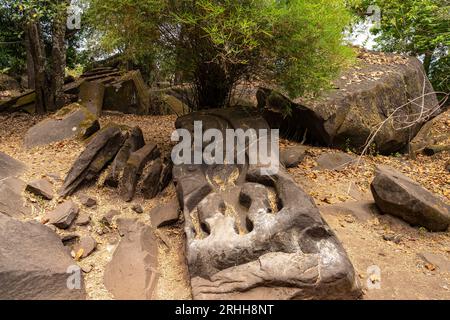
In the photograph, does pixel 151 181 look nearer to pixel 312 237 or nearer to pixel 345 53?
pixel 312 237

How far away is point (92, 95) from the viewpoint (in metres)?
9.39

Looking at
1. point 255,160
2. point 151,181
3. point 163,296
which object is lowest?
point 163,296

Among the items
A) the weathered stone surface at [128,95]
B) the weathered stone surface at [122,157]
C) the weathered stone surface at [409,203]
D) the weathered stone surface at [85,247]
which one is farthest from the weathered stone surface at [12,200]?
the weathered stone surface at [128,95]

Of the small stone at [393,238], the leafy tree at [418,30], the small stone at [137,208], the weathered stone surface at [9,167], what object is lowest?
the small stone at [393,238]

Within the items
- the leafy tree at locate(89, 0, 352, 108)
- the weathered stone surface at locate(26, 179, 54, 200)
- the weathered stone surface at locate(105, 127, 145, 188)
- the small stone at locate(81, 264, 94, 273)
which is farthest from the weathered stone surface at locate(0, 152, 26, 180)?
the leafy tree at locate(89, 0, 352, 108)

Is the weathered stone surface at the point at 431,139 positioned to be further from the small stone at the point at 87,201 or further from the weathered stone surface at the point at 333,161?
the small stone at the point at 87,201

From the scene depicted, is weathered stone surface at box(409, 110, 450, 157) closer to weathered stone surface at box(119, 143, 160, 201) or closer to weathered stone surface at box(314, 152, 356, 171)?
weathered stone surface at box(314, 152, 356, 171)

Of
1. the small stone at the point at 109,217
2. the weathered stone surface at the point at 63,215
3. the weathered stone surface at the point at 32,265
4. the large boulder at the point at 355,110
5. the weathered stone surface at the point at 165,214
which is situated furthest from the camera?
the large boulder at the point at 355,110

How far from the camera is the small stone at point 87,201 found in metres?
4.75

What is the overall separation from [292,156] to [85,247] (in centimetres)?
401

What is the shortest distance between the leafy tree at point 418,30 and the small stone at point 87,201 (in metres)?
6.93

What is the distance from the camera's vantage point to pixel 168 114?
10133 mm

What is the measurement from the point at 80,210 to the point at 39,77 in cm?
550
